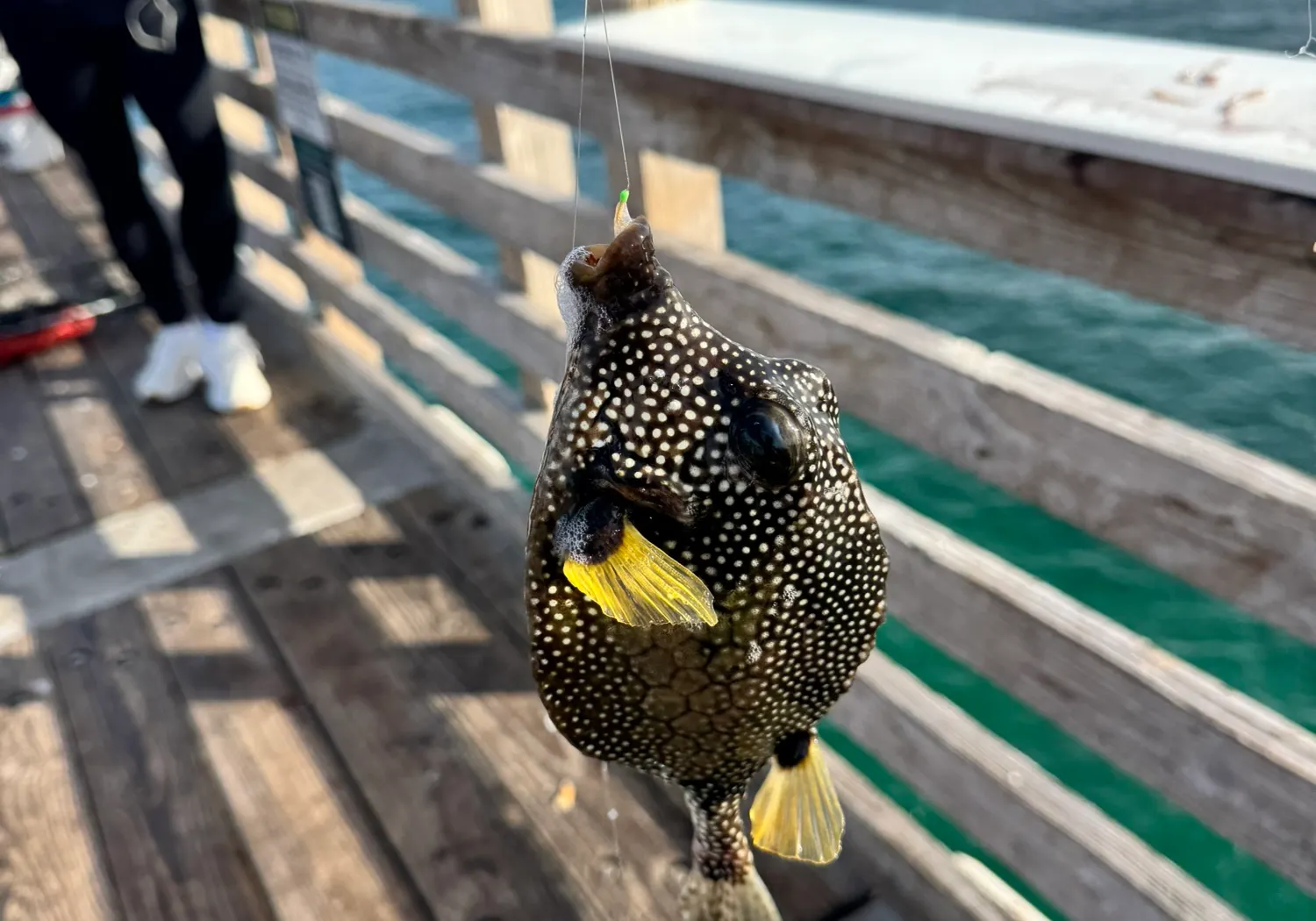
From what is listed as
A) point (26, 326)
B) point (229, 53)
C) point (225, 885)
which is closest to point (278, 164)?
point (229, 53)

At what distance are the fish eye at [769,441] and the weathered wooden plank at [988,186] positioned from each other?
0.66 meters

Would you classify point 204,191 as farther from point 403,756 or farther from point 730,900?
point 730,900

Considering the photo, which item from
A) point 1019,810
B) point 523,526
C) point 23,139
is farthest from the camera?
point 23,139

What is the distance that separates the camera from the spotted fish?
0.71 m

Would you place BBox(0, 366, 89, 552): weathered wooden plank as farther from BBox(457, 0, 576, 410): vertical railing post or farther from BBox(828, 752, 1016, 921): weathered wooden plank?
BBox(828, 752, 1016, 921): weathered wooden plank

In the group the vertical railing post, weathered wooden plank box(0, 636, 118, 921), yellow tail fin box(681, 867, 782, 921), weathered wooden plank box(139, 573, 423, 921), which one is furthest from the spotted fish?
the vertical railing post

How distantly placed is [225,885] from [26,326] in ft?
9.68

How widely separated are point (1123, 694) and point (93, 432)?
10.3 feet

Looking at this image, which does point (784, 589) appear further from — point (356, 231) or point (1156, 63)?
point (356, 231)

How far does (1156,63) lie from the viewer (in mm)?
1254

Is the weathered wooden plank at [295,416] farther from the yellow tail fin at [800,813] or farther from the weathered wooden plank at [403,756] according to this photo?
the yellow tail fin at [800,813]

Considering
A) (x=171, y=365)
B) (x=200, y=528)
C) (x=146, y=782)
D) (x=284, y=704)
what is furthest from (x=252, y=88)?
(x=146, y=782)

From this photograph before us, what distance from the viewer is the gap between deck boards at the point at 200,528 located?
2.64m

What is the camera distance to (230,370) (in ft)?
11.2
